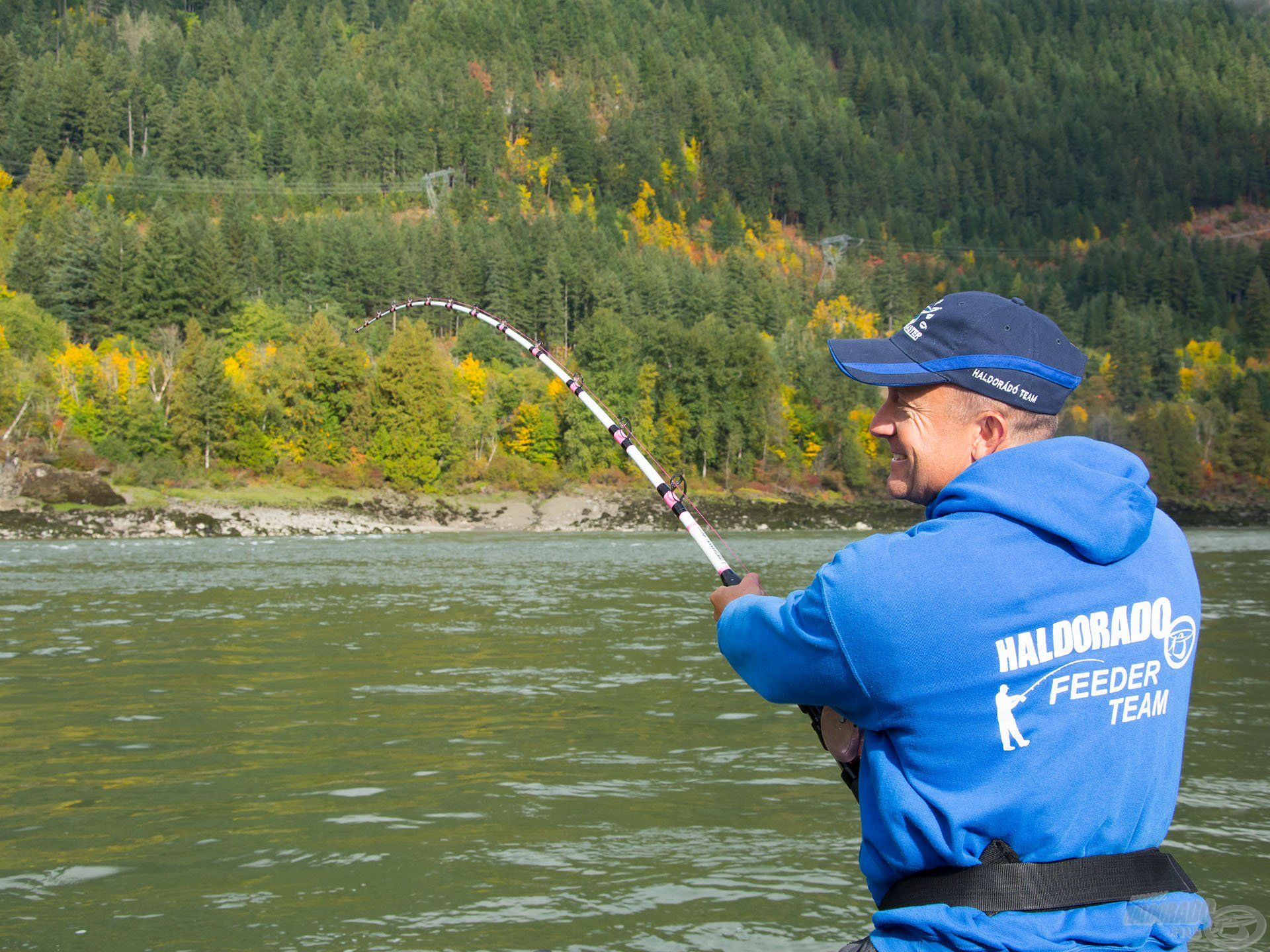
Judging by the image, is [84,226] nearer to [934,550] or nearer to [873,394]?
[873,394]

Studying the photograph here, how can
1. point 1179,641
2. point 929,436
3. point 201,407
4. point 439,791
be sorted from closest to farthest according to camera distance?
point 1179,641 → point 929,436 → point 439,791 → point 201,407

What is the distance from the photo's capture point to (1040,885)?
8.09 ft

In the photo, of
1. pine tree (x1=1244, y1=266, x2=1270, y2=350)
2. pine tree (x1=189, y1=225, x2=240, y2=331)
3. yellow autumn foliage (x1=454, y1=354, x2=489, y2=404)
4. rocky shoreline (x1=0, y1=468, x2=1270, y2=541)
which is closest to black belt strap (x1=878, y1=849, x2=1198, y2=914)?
rocky shoreline (x1=0, y1=468, x2=1270, y2=541)

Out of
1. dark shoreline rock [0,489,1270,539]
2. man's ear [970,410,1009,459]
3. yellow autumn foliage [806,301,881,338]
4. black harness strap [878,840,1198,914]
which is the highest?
yellow autumn foliage [806,301,881,338]

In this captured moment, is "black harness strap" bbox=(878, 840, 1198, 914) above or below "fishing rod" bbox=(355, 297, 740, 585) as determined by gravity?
below

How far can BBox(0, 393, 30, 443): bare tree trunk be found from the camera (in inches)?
2618

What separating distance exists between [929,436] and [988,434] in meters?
0.14

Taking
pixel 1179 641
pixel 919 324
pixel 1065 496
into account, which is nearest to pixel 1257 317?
pixel 919 324

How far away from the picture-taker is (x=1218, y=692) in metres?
14.9

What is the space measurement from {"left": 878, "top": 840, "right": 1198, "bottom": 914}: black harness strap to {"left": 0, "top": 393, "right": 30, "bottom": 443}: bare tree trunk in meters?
71.9

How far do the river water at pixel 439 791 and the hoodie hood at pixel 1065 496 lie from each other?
4756 millimetres

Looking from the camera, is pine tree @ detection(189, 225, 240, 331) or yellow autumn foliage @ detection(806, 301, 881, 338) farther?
yellow autumn foliage @ detection(806, 301, 881, 338)

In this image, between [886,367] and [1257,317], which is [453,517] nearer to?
[886,367]

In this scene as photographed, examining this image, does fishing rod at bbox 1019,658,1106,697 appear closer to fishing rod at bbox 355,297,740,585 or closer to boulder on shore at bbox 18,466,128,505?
fishing rod at bbox 355,297,740,585
